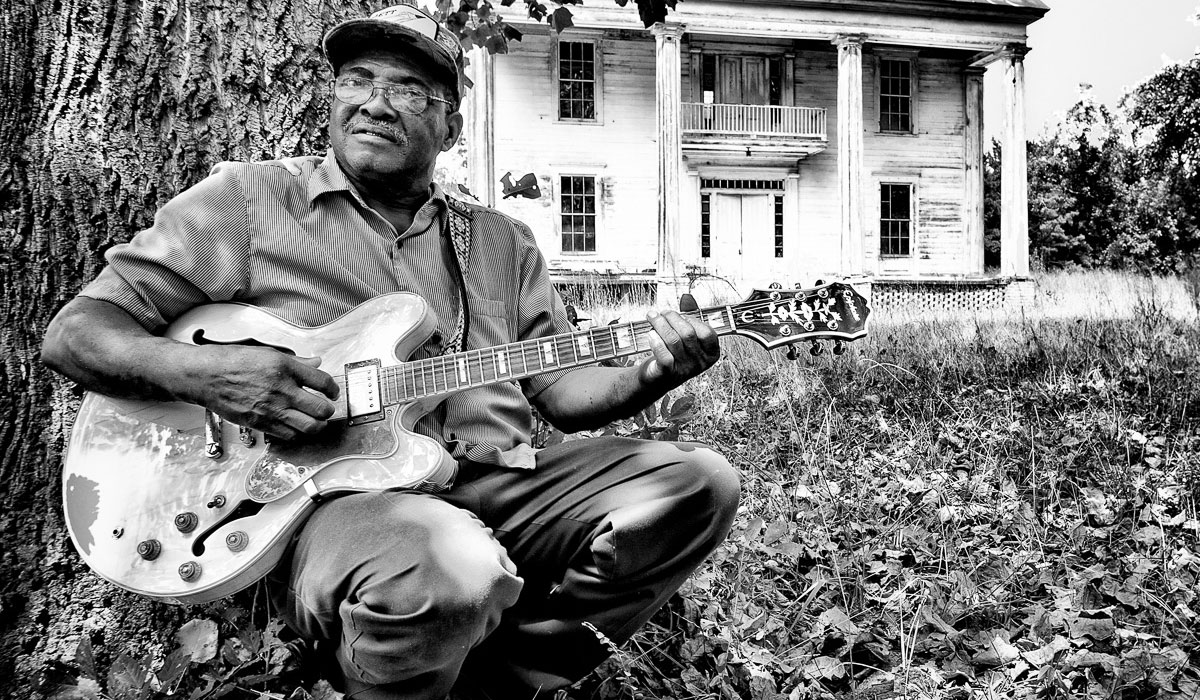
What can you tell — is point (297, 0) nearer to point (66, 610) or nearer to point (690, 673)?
point (66, 610)

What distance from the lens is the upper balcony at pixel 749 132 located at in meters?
18.7

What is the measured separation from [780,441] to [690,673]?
2.78m

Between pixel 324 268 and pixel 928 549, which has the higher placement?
pixel 324 268

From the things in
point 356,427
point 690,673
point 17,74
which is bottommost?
point 690,673

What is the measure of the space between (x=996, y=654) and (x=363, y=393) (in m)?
2.06

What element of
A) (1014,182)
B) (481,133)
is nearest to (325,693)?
(481,133)

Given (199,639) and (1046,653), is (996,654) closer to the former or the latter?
(1046,653)

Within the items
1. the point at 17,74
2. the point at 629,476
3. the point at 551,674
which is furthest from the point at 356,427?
the point at 17,74

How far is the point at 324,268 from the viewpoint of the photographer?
251 cm

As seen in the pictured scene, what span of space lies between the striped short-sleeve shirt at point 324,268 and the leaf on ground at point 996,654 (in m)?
1.52

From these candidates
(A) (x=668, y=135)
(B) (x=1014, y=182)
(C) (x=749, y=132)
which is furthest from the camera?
(C) (x=749, y=132)

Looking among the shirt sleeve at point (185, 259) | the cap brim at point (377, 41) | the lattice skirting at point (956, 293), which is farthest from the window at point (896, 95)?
the shirt sleeve at point (185, 259)

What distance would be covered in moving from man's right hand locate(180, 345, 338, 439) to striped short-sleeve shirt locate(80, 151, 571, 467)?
240 millimetres

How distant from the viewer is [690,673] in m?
2.82
